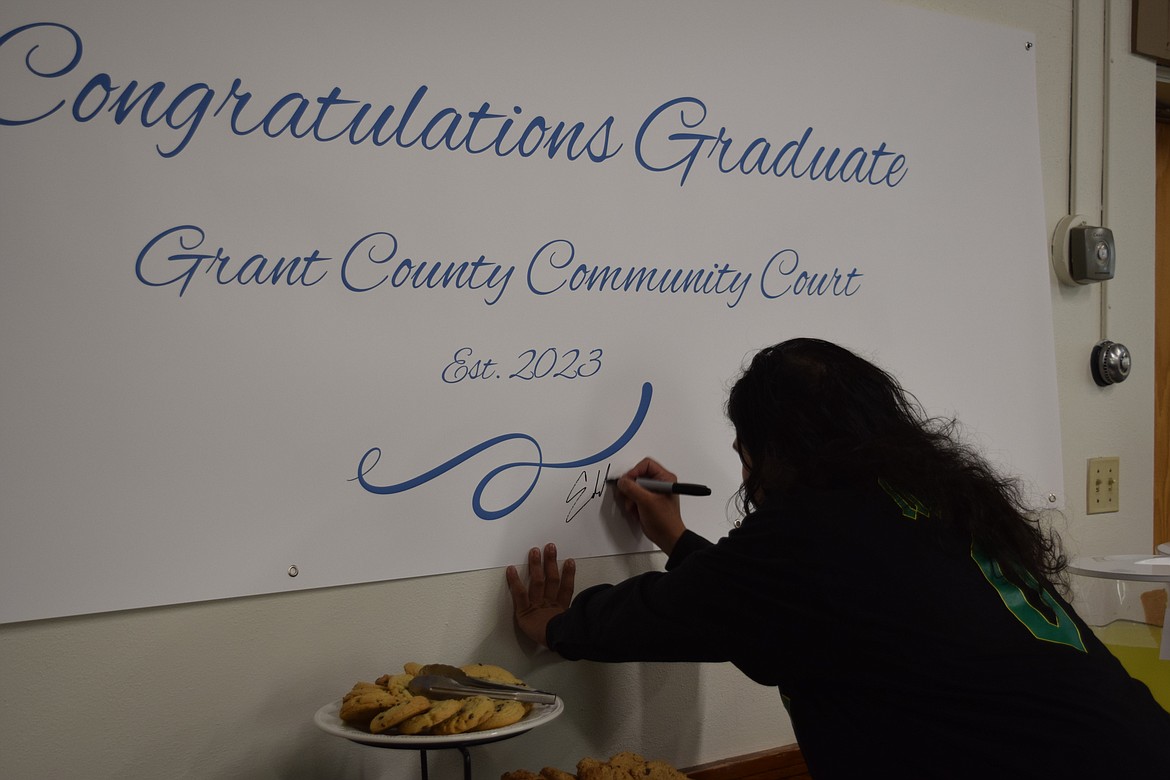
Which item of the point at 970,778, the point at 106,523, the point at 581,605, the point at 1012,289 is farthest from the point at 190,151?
the point at 1012,289

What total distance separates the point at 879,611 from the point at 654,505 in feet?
1.25

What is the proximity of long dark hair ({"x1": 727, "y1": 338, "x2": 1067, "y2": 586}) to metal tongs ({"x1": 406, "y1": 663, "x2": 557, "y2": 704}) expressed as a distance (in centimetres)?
33

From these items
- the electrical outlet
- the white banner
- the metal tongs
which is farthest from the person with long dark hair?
the electrical outlet

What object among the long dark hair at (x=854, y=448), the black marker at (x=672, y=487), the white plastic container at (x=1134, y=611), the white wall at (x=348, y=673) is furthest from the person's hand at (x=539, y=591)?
the white plastic container at (x=1134, y=611)

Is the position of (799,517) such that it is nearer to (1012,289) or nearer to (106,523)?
(106,523)

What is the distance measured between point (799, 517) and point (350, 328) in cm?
55

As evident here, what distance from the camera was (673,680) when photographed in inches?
53.2

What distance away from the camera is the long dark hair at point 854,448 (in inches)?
40.5

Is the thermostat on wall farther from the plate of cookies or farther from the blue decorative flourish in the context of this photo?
the plate of cookies

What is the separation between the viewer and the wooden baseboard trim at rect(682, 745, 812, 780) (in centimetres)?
135

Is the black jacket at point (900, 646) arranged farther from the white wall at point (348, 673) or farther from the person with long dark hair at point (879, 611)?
the white wall at point (348, 673)

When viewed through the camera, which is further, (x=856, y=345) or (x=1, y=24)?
(x=856, y=345)

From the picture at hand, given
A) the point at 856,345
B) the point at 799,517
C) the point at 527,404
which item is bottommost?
the point at 799,517

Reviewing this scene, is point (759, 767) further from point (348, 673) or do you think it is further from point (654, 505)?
point (348, 673)
